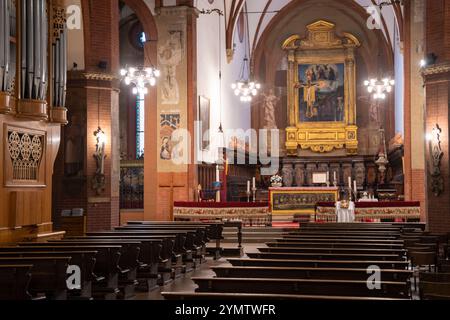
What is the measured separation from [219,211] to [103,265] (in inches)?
462

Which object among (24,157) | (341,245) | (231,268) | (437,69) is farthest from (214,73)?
(231,268)

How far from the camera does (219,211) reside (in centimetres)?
2219

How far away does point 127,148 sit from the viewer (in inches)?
1224

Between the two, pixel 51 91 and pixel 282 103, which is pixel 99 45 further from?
pixel 282 103

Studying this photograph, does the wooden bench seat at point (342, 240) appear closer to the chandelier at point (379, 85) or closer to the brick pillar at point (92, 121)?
the brick pillar at point (92, 121)

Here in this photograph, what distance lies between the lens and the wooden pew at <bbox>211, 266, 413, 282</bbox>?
329 inches

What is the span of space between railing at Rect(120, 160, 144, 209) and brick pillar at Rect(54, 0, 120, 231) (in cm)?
671

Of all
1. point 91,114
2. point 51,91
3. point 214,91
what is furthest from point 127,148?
point 51,91

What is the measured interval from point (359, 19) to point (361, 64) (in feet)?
7.42

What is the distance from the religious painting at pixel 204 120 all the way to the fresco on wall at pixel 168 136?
1.08m

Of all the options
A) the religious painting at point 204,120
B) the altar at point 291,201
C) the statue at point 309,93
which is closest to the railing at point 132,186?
the religious painting at point 204,120

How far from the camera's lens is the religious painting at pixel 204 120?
82.9ft

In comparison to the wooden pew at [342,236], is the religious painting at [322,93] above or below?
above

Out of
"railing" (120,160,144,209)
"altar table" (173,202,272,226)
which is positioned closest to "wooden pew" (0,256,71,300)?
"altar table" (173,202,272,226)
